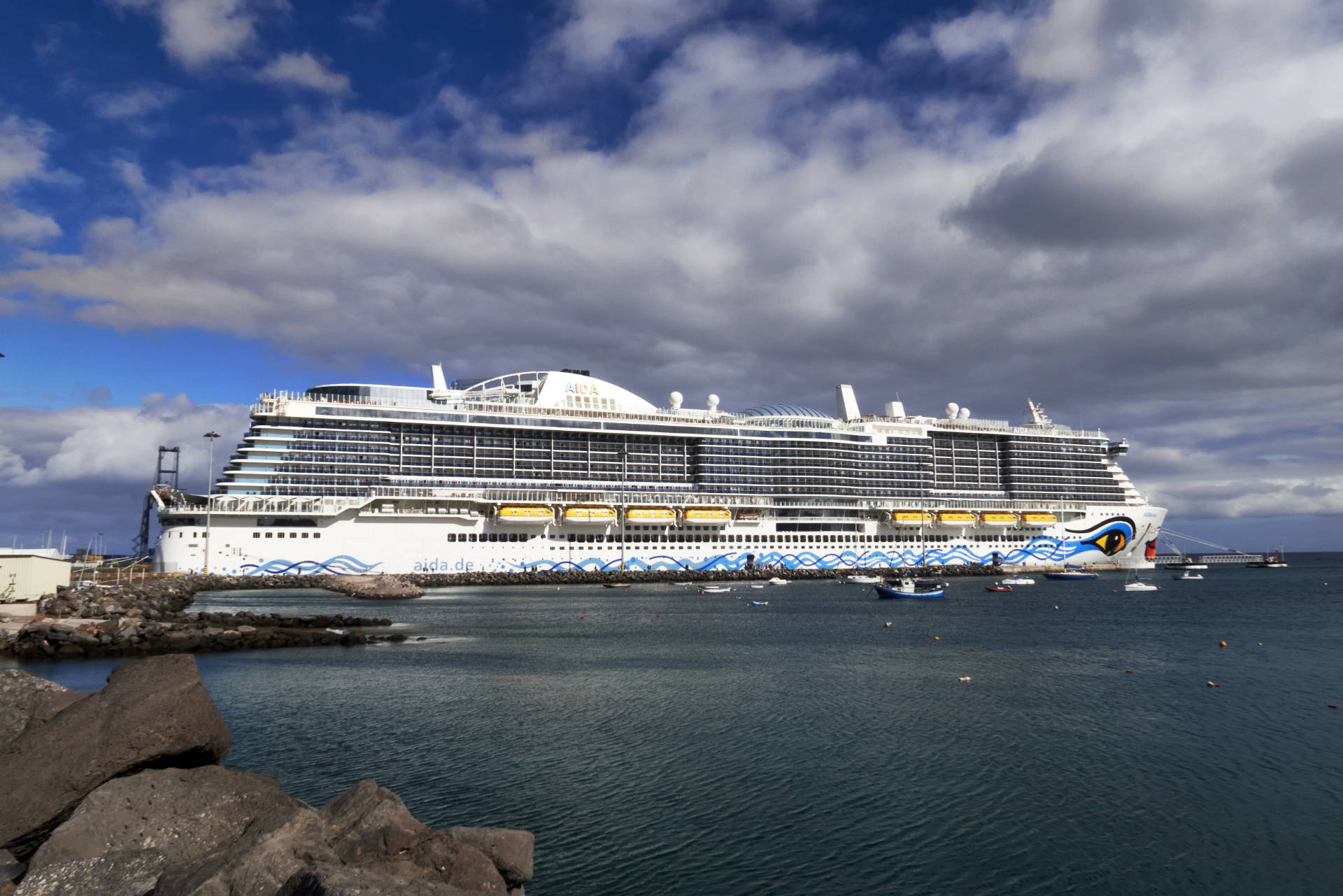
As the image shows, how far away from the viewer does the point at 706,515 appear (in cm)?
9200

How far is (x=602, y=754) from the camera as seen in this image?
20359 mm

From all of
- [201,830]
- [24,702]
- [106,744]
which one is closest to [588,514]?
[24,702]

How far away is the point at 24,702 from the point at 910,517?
3732 inches

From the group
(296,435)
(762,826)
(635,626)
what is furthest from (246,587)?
(762,826)

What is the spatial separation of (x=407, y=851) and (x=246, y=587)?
229 feet

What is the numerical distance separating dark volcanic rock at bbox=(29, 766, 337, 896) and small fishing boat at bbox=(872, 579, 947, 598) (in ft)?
205

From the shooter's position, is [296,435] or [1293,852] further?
[296,435]

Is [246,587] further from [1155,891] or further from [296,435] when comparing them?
[1155,891]

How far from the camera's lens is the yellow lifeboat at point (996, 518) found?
103938mm

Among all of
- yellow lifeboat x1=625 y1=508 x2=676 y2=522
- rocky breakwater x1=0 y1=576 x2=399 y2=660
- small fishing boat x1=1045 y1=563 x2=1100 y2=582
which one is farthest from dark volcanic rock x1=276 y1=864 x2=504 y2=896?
small fishing boat x1=1045 y1=563 x2=1100 y2=582

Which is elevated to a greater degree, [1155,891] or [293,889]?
[293,889]

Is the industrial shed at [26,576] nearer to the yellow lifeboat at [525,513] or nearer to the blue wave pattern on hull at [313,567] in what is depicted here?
the blue wave pattern on hull at [313,567]

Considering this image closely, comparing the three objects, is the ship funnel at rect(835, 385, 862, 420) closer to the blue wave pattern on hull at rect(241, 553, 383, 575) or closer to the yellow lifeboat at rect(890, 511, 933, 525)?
the yellow lifeboat at rect(890, 511, 933, 525)

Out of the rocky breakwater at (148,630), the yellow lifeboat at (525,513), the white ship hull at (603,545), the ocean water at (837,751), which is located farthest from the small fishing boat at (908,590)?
the rocky breakwater at (148,630)
